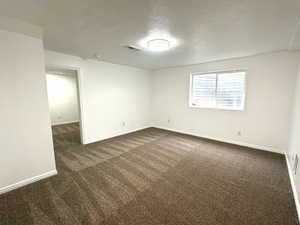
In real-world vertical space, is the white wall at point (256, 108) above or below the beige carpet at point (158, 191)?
above

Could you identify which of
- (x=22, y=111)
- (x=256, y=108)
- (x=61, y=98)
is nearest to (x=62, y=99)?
(x=61, y=98)

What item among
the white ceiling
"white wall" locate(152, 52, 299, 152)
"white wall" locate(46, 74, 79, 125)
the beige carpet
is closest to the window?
"white wall" locate(152, 52, 299, 152)

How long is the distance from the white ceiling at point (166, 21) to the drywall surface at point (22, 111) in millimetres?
388

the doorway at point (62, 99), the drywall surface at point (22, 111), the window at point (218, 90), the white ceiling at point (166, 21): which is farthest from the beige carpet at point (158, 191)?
the doorway at point (62, 99)

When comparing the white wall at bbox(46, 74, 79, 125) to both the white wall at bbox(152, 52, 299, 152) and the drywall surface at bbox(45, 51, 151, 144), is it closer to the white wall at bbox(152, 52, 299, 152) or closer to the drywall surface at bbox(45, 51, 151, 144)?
the drywall surface at bbox(45, 51, 151, 144)

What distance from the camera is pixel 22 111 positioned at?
74.7 inches

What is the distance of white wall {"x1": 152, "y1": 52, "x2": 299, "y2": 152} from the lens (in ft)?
9.32

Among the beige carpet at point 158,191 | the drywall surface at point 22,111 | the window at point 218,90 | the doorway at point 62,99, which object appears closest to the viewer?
the beige carpet at point 158,191

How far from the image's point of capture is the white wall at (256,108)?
2842 millimetres

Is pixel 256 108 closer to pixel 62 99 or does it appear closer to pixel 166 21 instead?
pixel 166 21

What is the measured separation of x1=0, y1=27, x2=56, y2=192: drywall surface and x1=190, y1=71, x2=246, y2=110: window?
3.85 meters

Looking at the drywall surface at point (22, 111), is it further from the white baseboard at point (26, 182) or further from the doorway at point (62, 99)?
the doorway at point (62, 99)

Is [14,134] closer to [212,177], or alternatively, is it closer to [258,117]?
[212,177]

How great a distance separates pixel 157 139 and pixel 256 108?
8.68 feet
